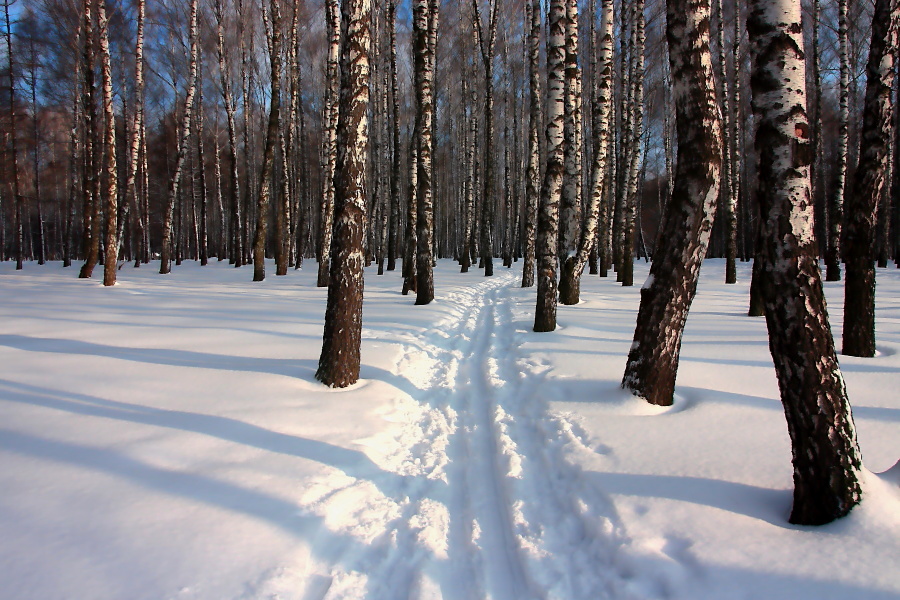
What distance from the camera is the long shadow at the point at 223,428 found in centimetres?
340

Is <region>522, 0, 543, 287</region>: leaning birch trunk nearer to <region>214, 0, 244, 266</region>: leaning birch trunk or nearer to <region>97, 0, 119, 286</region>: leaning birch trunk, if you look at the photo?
<region>97, 0, 119, 286</region>: leaning birch trunk

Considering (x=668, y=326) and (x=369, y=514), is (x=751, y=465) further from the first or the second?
(x=369, y=514)

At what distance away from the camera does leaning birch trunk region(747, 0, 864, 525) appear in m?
2.41

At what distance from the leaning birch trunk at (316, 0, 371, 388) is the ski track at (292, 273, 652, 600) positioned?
95 cm

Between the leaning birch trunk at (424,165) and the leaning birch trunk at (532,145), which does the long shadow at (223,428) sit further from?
the leaning birch trunk at (532,145)

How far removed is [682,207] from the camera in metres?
4.08

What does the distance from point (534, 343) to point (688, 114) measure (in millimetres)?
3949

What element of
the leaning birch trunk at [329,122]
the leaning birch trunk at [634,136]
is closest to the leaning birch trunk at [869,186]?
the leaning birch trunk at [634,136]

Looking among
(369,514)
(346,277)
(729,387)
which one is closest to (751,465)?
(729,387)

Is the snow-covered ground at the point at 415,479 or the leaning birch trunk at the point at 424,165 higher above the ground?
the leaning birch trunk at the point at 424,165

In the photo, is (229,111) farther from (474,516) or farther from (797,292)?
(797,292)

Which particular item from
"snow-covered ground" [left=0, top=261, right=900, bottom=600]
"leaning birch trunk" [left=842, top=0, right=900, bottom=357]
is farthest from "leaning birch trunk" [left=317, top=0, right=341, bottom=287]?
"leaning birch trunk" [left=842, top=0, right=900, bottom=357]

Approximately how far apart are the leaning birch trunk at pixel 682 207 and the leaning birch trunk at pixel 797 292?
147 centimetres

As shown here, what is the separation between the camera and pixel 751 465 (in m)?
3.06
